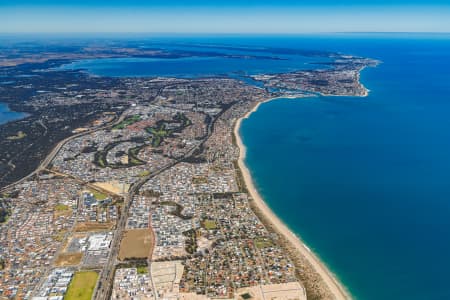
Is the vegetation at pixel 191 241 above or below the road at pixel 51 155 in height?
below

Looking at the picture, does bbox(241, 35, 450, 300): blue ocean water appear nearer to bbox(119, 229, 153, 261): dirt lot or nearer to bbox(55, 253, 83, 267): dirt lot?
bbox(119, 229, 153, 261): dirt lot

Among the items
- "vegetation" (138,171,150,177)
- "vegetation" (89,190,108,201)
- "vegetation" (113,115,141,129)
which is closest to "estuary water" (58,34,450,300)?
"vegetation" (138,171,150,177)

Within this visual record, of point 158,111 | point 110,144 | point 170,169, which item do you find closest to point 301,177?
point 170,169

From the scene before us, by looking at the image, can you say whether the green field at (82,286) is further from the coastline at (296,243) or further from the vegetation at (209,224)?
the coastline at (296,243)

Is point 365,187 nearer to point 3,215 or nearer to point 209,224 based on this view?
point 209,224

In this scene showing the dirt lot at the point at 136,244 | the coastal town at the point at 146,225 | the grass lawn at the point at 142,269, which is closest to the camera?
the coastal town at the point at 146,225

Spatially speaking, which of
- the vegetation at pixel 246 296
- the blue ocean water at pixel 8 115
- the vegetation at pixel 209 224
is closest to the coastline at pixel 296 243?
the vegetation at pixel 209 224

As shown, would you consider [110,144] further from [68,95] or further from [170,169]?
[68,95]
